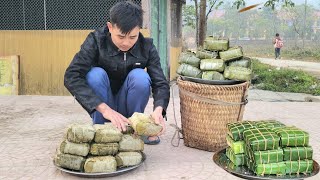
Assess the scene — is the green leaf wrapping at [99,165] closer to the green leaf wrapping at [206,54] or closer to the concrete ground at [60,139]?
the concrete ground at [60,139]

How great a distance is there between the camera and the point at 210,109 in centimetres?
351

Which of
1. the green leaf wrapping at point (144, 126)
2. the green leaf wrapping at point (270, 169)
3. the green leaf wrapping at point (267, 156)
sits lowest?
the green leaf wrapping at point (270, 169)

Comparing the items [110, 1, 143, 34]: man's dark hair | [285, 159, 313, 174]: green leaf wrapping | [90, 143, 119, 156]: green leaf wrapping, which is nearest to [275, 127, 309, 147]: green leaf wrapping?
[285, 159, 313, 174]: green leaf wrapping

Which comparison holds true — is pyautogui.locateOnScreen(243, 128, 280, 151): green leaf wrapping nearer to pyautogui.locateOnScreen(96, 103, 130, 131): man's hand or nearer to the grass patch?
pyautogui.locateOnScreen(96, 103, 130, 131): man's hand

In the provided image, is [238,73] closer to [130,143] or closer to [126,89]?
[126,89]

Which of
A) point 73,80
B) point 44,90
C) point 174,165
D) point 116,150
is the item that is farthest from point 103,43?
point 44,90

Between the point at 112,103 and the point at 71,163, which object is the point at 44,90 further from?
the point at 71,163

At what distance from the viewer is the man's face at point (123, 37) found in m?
2.97

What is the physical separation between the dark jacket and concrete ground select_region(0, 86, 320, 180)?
512 mm

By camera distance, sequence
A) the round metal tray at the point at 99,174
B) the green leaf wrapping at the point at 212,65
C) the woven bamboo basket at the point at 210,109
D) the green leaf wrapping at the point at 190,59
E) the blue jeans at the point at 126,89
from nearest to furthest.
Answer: the round metal tray at the point at 99,174
the blue jeans at the point at 126,89
the woven bamboo basket at the point at 210,109
the green leaf wrapping at the point at 212,65
the green leaf wrapping at the point at 190,59

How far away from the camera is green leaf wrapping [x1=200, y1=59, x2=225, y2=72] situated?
11.8 feet

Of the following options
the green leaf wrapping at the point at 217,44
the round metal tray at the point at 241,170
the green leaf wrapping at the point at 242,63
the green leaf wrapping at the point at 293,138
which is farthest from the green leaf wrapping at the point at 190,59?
the green leaf wrapping at the point at 293,138

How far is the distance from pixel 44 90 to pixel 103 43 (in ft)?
13.2

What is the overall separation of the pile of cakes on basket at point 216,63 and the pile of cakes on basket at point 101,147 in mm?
859
